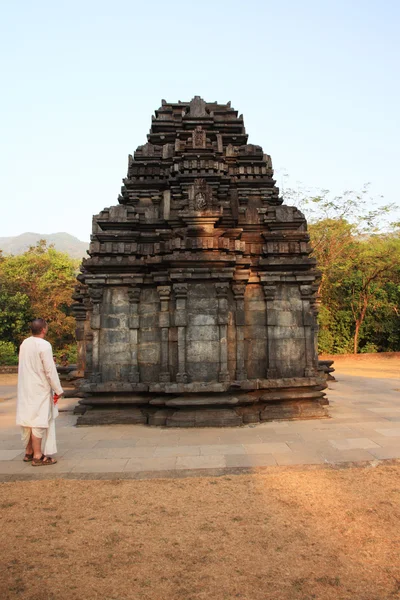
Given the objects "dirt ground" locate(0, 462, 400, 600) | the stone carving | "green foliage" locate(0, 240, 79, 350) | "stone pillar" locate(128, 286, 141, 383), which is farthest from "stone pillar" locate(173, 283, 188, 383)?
"green foliage" locate(0, 240, 79, 350)

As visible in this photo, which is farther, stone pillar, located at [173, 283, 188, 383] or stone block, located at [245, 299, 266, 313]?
stone block, located at [245, 299, 266, 313]

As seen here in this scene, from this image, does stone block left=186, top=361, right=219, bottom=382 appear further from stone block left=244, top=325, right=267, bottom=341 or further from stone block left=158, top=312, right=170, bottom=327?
stone block left=244, top=325, right=267, bottom=341

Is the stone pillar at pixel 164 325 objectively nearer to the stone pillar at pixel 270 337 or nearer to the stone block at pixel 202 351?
the stone block at pixel 202 351

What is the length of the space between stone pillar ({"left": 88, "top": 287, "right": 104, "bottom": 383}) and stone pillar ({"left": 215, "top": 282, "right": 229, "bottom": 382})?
Result: 2.47 metres

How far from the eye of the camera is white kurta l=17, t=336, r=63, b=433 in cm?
534

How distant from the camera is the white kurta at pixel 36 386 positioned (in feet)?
17.5

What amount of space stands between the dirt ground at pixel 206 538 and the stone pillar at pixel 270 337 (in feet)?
11.3

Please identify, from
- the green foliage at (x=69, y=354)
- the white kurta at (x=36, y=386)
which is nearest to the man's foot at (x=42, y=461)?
the white kurta at (x=36, y=386)

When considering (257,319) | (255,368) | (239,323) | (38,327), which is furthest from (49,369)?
(257,319)

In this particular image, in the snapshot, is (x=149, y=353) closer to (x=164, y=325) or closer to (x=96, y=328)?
(x=164, y=325)

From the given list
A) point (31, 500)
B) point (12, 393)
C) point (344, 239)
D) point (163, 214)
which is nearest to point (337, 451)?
point (31, 500)

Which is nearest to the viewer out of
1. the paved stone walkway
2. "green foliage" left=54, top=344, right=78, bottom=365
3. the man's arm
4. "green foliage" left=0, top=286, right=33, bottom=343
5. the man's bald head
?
the paved stone walkway

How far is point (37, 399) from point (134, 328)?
3.18 m

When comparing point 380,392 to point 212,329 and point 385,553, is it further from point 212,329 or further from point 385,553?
point 385,553
